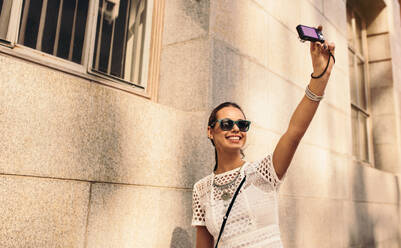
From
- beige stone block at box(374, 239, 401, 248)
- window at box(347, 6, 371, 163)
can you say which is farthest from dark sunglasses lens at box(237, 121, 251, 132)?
window at box(347, 6, 371, 163)

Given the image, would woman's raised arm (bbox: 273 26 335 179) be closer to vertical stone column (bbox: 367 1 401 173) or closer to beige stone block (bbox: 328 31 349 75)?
beige stone block (bbox: 328 31 349 75)

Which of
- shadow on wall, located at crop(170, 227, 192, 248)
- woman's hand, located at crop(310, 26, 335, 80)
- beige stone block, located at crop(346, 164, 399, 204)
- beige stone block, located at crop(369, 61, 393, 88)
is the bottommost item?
shadow on wall, located at crop(170, 227, 192, 248)

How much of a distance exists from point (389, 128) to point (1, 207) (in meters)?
10.4

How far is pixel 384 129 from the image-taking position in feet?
34.3

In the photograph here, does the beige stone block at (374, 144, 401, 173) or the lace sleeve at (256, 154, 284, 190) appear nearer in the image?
the lace sleeve at (256, 154, 284, 190)

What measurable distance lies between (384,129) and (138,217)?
924 centimetres

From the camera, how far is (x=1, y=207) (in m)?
2.42

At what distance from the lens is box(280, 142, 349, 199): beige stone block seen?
5363 millimetres

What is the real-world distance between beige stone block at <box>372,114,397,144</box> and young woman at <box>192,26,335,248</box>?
29.9 ft

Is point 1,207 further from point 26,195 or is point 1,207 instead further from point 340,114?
point 340,114

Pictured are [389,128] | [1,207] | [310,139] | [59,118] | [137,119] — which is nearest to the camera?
[1,207]

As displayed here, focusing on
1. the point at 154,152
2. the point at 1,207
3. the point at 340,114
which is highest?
the point at 340,114

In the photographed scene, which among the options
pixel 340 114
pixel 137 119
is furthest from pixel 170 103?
pixel 340 114

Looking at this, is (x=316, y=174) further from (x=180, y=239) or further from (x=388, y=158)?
(x=388, y=158)
